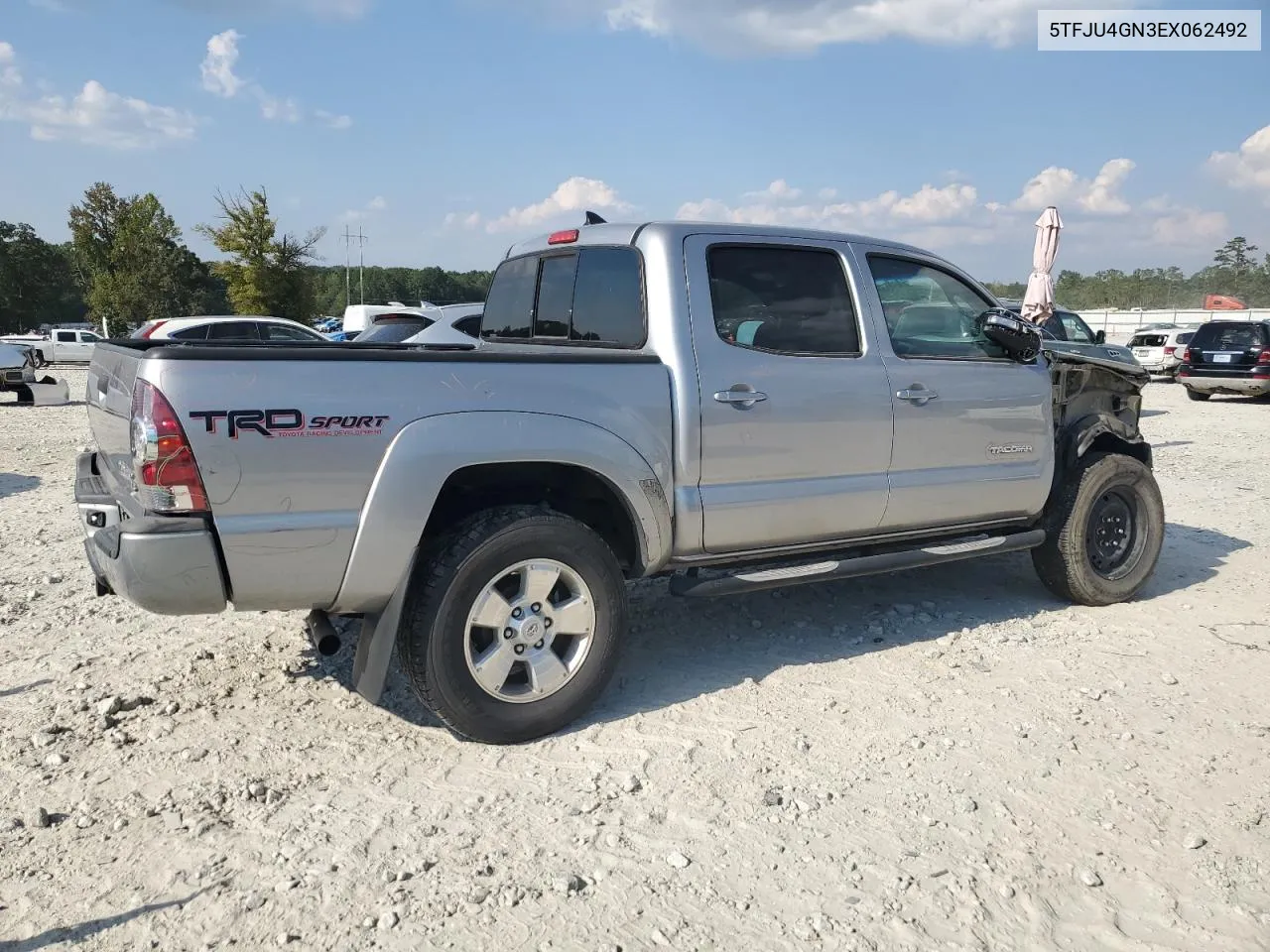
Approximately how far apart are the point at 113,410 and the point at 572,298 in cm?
201

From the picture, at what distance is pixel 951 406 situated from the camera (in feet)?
15.5

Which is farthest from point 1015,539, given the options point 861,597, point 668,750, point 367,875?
point 367,875

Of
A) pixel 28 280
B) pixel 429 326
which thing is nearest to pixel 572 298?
pixel 429 326

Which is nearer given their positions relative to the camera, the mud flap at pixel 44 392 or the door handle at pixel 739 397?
the door handle at pixel 739 397

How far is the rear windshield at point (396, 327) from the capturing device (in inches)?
474

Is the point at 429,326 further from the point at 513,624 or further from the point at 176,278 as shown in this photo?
the point at 176,278

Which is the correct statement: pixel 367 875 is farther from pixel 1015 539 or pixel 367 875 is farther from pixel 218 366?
pixel 1015 539

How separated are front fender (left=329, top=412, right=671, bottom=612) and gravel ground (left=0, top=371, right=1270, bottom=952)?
0.73 m

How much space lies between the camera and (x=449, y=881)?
2818 millimetres

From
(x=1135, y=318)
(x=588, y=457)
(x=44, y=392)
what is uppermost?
(x=1135, y=318)

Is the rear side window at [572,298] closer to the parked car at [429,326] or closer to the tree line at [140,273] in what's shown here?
the parked car at [429,326]

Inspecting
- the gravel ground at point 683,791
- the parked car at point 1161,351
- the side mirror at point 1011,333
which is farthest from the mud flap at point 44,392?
the parked car at point 1161,351

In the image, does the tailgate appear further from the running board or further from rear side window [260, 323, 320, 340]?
rear side window [260, 323, 320, 340]

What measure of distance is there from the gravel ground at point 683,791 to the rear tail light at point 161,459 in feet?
3.36
